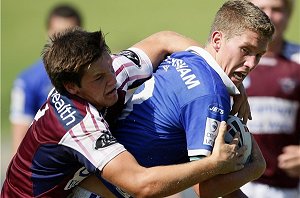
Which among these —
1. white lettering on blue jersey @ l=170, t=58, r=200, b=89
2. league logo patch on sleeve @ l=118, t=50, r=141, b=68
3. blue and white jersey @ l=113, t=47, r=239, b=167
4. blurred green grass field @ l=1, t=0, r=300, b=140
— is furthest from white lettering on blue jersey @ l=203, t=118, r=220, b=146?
blurred green grass field @ l=1, t=0, r=300, b=140

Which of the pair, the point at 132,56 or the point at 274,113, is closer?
the point at 132,56

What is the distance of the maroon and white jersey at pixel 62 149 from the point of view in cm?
519

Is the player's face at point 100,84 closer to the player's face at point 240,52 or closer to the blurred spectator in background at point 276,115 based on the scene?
the player's face at point 240,52

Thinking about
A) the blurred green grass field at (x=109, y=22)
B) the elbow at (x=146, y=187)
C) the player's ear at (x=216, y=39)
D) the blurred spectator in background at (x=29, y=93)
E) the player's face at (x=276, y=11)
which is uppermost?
the player's ear at (x=216, y=39)

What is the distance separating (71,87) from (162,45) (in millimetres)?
1035

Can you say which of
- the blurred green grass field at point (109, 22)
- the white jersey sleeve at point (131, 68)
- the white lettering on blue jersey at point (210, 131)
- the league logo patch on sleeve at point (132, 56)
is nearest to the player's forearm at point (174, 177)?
the white lettering on blue jersey at point (210, 131)

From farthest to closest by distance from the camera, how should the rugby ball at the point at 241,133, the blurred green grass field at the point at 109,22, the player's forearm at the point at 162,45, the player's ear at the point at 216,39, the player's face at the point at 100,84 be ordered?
1. the blurred green grass field at the point at 109,22
2. the player's forearm at the point at 162,45
3. the player's ear at the point at 216,39
4. the rugby ball at the point at 241,133
5. the player's face at the point at 100,84

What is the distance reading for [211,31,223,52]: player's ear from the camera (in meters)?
5.61

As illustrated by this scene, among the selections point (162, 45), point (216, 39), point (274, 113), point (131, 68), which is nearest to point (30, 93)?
point (274, 113)

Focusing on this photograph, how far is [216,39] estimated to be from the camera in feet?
18.5

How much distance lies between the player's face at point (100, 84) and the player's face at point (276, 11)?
2.85 metres

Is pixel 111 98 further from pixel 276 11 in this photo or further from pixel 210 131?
pixel 276 11

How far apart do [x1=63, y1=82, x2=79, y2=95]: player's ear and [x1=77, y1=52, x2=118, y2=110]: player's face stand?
0.7 inches

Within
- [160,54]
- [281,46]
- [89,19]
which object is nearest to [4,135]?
[89,19]
